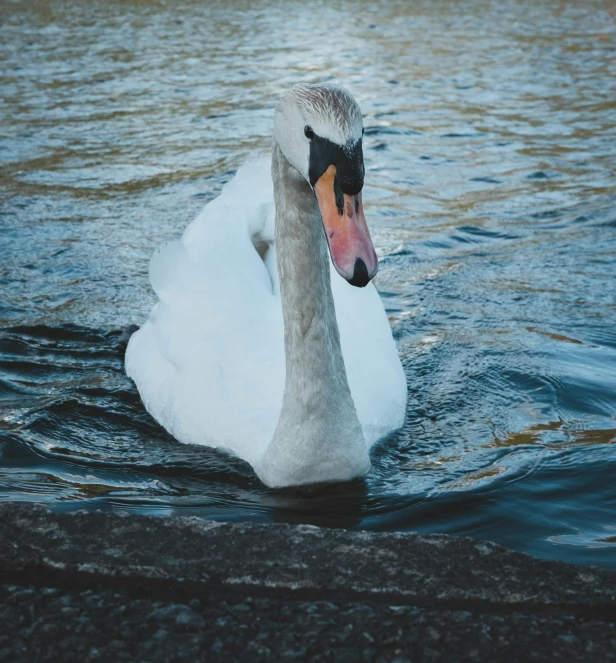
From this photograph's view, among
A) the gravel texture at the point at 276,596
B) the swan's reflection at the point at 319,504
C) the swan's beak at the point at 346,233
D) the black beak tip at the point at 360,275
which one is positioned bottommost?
the swan's reflection at the point at 319,504

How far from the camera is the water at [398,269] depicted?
14.5 ft

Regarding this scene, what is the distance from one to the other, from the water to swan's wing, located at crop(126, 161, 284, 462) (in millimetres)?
166

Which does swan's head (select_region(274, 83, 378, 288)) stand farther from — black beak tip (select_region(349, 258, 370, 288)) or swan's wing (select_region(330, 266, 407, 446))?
swan's wing (select_region(330, 266, 407, 446))

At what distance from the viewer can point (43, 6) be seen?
27.7 meters

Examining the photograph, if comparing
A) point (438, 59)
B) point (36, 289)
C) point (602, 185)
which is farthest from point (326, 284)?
point (438, 59)

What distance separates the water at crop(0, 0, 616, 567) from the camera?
4.42 m

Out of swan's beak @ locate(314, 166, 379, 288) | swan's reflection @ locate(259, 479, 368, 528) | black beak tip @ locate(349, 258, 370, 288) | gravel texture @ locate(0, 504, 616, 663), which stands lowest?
swan's reflection @ locate(259, 479, 368, 528)

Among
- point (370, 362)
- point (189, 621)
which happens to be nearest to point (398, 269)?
point (370, 362)

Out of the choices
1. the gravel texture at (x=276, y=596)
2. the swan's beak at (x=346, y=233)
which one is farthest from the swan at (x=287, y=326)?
the gravel texture at (x=276, y=596)

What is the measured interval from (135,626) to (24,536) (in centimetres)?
56

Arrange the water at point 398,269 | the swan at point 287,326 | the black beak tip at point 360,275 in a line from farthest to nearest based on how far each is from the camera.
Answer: the water at point 398,269 < the swan at point 287,326 < the black beak tip at point 360,275

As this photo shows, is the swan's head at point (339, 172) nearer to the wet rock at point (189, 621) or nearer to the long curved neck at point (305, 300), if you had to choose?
the long curved neck at point (305, 300)

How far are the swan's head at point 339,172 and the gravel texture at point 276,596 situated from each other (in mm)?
920

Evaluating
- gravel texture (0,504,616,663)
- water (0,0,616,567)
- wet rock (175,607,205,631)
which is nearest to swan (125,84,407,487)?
water (0,0,616,567)
